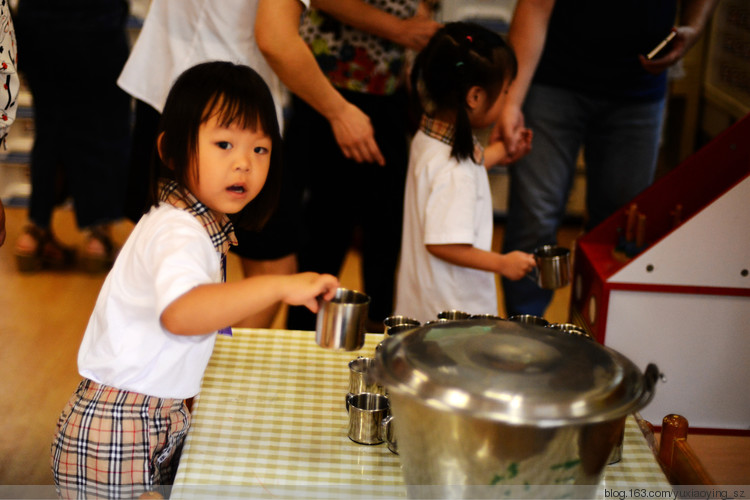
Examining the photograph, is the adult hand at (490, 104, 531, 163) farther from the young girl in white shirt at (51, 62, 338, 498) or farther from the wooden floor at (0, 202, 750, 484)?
the young girl in white shirt at (51, 62, 338, 498)

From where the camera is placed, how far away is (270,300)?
0.95 metres

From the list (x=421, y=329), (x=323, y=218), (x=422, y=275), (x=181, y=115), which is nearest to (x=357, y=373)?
(x=421, y=329)

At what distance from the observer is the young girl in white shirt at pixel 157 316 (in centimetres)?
104

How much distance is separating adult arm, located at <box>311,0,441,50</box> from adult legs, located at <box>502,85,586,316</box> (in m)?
0.49

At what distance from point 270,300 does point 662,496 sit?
1.73 ft

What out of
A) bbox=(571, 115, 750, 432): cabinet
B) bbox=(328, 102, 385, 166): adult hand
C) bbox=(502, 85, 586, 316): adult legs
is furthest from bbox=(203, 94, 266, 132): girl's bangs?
bbox=(502, 85, 586, 316): adult legs

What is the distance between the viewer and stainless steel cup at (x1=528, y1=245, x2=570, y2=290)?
60.7 inches

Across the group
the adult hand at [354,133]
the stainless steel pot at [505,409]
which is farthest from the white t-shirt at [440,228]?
the stainless steel pot at [505,409]

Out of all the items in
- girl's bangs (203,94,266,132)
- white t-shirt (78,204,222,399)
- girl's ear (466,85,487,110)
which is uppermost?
girl's bangs (203,94,266,132)

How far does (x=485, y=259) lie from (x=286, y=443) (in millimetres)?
707

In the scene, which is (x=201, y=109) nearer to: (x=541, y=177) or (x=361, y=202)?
(x=361, y=202)

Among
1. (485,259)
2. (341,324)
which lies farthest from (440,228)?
(341,324)

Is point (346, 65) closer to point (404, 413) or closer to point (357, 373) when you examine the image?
point (357, 373)

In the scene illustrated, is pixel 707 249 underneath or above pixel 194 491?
above
